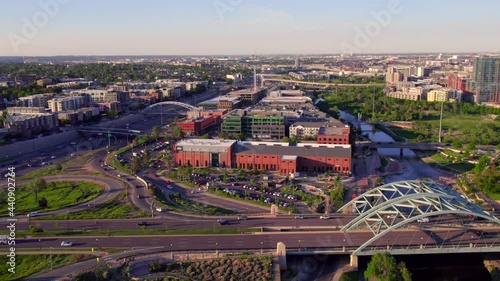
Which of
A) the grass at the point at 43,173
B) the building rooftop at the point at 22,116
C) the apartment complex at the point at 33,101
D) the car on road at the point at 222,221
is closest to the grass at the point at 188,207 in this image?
the car on road at the point at 222,221

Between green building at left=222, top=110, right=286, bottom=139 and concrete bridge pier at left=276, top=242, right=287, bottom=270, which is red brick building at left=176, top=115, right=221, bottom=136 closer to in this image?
green building at left=222, top=110, right=286, bottom=139

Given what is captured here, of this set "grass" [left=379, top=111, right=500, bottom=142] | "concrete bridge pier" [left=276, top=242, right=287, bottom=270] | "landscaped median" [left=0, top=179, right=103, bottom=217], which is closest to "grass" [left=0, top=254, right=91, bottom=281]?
"landscaped median" [left=0, top=179, right=103, bottom=217]

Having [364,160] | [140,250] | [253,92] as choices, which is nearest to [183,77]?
[253,92]

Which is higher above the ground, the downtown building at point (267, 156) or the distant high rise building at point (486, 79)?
the distant high rise building at point (486, 79)

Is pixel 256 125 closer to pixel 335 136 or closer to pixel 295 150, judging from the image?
pixel 335 136

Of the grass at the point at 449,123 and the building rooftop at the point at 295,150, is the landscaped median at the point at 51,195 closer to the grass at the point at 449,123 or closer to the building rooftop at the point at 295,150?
the building rooftop at the point at 295,150

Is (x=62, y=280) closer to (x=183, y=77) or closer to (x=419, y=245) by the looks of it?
(x=419, y=245)

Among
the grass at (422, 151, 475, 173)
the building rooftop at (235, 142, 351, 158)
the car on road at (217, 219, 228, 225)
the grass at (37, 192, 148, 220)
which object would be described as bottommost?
the grass at (422, 151, 475, 173)
